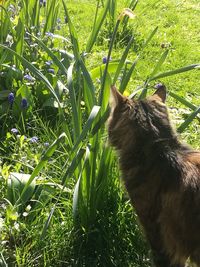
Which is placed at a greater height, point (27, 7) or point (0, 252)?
point (27, 7)

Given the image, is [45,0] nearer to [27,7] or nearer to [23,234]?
[27,7]

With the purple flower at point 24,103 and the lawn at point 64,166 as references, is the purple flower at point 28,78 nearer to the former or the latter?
the lawn at point 64,166

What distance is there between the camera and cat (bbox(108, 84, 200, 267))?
7.39ft

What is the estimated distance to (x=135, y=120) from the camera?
229 centimetres

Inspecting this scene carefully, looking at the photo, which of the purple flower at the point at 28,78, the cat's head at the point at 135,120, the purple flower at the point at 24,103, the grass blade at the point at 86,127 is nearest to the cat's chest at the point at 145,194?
the cat's head at the point at 135,120

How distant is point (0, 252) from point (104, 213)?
2.06ft

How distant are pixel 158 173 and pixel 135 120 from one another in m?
0.28

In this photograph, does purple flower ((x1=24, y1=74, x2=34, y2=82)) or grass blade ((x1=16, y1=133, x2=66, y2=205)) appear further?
purple flower ((x1=24, y1=74, x2=34, y2=82))

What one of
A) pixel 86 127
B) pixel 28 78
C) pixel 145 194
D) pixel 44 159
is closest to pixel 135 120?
pixel 86 127

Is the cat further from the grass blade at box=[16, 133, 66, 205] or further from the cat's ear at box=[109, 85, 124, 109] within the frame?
the grass blade at box=[16, 133, 66, 205]

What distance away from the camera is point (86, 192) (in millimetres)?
2617

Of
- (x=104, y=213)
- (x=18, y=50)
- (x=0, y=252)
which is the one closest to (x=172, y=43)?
(x=18, y=50)

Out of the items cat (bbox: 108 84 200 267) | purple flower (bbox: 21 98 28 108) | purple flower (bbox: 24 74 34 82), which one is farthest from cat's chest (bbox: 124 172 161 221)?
purple flower (bbox: 24 74 34 82)

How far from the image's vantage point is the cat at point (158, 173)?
2252 mm
